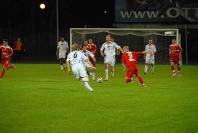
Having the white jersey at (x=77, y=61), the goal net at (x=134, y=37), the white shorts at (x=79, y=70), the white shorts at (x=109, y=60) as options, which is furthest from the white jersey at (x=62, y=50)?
the white shorts at (x=79, y=70)

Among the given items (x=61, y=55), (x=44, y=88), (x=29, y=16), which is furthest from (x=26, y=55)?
(x=44, y=88)

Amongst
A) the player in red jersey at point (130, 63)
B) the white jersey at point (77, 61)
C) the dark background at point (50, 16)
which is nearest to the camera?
the white jersey at point (77, 61)

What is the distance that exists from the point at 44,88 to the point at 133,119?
10238 mm

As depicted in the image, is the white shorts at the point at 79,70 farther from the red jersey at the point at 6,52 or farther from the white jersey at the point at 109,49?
the red jersey at the point at 6,52

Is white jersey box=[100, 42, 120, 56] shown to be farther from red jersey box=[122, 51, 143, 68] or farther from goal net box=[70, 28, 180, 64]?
goal net box=[70, 28, 180, 64]

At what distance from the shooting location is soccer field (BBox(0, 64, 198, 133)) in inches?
614

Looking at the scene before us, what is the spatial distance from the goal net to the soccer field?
66.5ft

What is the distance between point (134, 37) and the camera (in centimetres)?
4928

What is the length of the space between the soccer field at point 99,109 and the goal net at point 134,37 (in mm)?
20264

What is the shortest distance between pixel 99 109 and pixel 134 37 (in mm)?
30602

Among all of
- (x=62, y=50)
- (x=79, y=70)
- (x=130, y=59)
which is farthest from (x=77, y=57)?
(x=62, y=50)

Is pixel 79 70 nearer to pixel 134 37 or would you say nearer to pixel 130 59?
pixel 130 59

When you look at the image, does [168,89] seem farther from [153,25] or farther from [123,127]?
[153,25]

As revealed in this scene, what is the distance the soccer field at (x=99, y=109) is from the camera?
15.6 meters
